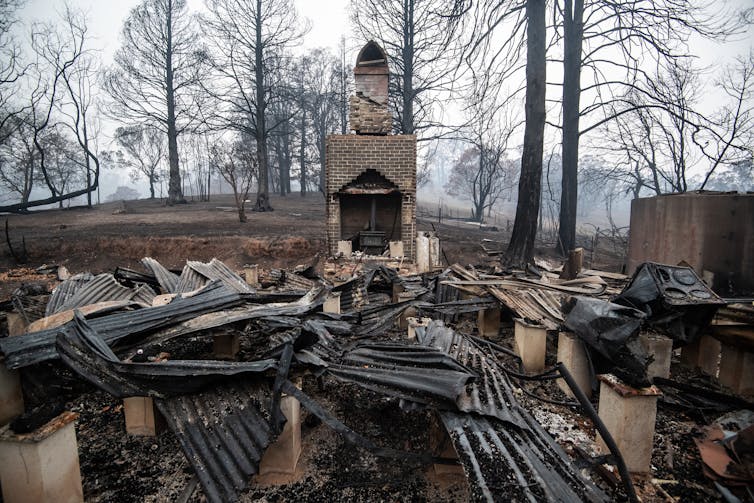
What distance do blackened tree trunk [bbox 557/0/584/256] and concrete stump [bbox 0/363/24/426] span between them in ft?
42.4

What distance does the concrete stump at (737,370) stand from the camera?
3.54 meters

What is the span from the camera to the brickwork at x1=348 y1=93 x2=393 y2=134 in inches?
365

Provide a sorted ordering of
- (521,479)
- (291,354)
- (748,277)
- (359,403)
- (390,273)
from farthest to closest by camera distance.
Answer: (390,273) → (748,277) → (359,403) → (291,354) → (521,479)

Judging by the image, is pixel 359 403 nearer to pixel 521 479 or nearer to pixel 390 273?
pixel 521 479

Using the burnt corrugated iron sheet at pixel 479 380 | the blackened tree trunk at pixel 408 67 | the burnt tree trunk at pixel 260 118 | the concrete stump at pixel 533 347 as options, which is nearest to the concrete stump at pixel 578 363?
the concrete stump at pixel 533 347

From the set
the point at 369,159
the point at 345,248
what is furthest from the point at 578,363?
the point at 369,159

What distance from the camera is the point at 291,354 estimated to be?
8.38 feet

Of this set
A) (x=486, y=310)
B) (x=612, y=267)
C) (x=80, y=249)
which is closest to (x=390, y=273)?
(x=486, y=310)

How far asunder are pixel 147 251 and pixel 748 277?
14.7 metres

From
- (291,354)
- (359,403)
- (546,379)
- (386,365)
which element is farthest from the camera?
(546,379)

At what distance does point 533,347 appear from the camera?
4.18 meters

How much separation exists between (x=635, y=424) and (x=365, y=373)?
6.34 ft

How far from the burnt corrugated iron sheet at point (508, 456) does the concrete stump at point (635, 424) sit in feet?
2.26

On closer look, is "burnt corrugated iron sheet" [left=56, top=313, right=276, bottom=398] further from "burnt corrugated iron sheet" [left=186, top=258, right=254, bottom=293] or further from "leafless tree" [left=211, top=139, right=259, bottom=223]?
"leafless tree" [left=211, top=139, right=259, bottom=223]
